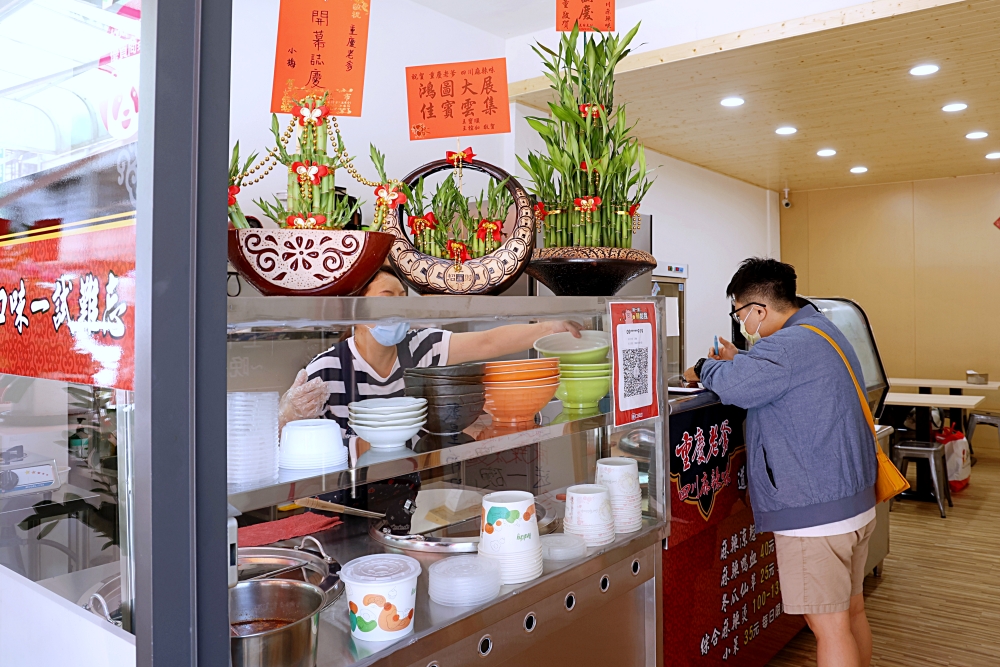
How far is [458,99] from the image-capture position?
1.67 meters

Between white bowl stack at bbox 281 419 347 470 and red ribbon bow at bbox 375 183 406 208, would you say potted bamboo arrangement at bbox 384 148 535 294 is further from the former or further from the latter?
white bowl stack at bbox 281 419 347 470

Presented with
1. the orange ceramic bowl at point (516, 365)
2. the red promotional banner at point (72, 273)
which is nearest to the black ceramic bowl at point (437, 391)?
the orange ceramic bowl at point (516, 365)

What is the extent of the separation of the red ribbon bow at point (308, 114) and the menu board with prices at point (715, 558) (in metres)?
1.46

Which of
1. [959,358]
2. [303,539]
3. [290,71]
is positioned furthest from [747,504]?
[959,358]

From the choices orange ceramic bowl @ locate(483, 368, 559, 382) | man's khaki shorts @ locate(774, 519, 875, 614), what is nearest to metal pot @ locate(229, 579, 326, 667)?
orange ceramic bowl @ locate(483, 368, 559, 382)

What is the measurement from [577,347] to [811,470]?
102 centimetres

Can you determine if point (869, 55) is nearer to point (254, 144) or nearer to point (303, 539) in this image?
point (254, 144)

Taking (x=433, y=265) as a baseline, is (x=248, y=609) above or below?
below

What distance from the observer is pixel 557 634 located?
1634 mm

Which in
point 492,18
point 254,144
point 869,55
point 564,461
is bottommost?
point 564,461

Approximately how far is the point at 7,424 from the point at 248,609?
0.53m

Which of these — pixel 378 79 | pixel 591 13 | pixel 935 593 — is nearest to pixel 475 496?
pixel 591 13

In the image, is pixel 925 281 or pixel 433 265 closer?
pixel 433 265

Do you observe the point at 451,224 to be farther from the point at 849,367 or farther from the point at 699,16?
the point at 699,16
